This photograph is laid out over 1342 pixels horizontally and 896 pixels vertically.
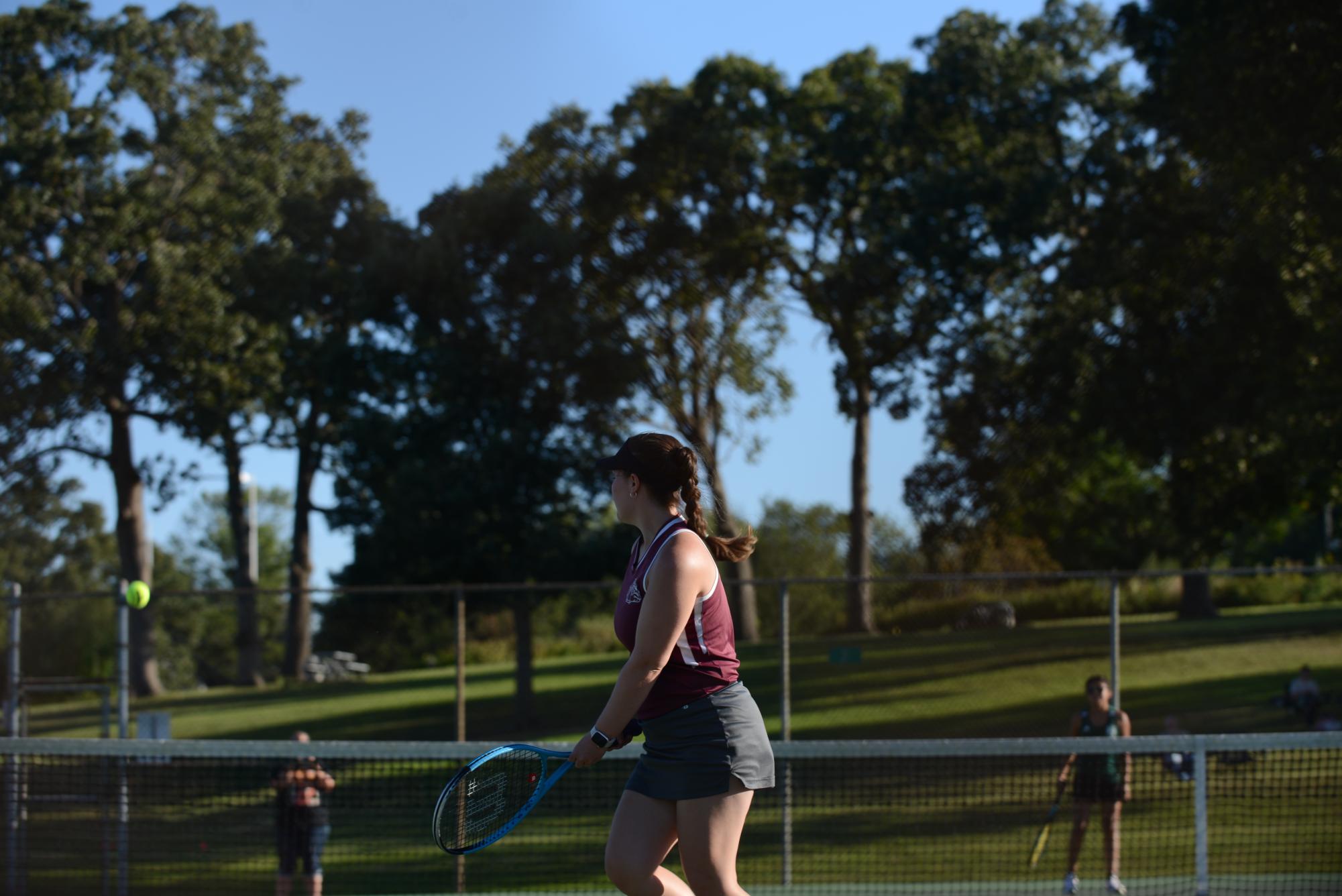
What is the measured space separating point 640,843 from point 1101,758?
21.3ft

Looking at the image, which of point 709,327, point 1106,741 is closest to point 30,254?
point 709,327

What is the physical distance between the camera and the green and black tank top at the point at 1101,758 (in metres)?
9.23

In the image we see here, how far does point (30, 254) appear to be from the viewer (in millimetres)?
29859

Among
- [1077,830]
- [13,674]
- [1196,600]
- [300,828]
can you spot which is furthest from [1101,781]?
[1196,600]

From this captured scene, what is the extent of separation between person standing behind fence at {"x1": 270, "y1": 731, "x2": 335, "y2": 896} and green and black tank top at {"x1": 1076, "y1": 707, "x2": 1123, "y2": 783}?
5.32m

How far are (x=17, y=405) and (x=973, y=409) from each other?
21.1 meters

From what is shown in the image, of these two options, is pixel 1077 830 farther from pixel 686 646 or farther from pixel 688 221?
pixel 688 221

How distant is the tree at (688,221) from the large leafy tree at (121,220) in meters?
11.3

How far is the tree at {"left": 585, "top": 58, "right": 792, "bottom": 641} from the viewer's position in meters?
22.6

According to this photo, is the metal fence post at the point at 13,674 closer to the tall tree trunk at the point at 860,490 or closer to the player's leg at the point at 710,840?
the player's leg at the point at 710,840

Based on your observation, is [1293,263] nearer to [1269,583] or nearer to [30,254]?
[1269,583]

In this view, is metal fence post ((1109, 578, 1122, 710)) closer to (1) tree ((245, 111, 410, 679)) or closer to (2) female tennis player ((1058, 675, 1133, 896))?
(2) female tennis player ((1058, 675, 1133, 896))

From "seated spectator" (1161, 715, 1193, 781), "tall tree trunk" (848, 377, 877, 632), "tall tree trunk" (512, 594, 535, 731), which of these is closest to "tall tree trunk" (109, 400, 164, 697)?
"tall tree trunk" (848, 377, 877, 632)

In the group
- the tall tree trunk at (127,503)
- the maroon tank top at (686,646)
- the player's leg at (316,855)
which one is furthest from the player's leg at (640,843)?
the tall tree trunk at (127,503)
